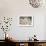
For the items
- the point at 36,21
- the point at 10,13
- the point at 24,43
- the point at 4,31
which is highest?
the point at 10,13

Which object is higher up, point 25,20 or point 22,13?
point 22,13

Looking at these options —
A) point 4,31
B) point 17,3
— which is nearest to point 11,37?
point 4,31

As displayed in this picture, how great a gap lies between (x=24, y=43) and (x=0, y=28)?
0.70 metres

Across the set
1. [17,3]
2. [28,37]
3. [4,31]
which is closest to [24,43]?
[28,37]

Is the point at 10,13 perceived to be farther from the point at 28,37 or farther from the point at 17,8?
the point at 28,37

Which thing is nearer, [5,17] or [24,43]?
[24,43]

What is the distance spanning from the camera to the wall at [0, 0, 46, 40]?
9.02 ft

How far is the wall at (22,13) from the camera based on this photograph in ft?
9.02

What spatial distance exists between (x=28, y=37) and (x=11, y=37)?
1.33 feet

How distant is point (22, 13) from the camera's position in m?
2.82

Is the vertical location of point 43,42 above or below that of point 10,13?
below

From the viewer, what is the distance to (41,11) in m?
2.83

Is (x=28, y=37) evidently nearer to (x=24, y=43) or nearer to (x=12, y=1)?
(x=24, y=43)

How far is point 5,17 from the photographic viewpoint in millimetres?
2803
